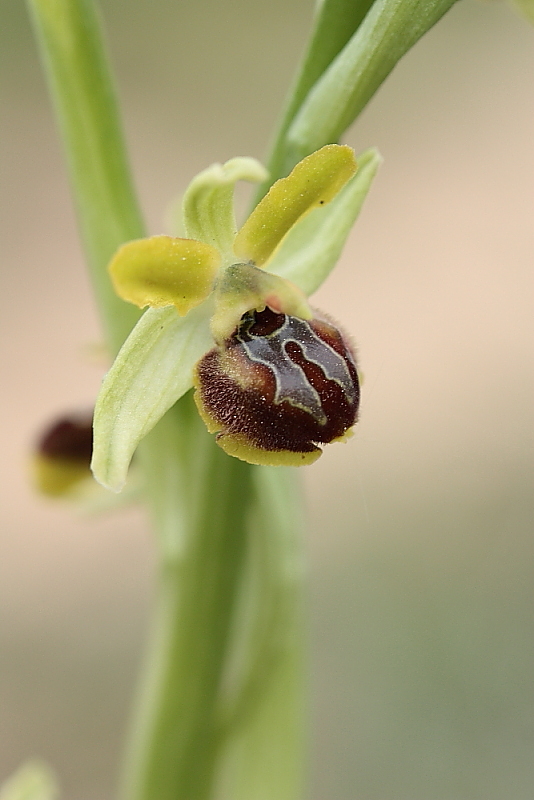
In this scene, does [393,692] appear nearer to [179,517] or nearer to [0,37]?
[179,517]

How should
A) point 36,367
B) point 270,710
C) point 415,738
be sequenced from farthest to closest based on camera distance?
point 36,367
point 415,738
point 270,710

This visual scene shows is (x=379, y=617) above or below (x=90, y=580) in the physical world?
below

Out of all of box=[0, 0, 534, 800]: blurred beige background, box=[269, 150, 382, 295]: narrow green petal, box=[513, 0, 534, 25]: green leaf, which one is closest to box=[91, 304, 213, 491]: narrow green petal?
box=[269, 150, 382, 295]: narrow green petal

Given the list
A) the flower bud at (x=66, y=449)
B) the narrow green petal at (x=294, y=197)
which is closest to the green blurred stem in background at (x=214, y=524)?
the narrow green petal at (x=294, y=197)

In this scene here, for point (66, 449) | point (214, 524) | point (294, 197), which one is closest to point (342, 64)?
point (294, 197)

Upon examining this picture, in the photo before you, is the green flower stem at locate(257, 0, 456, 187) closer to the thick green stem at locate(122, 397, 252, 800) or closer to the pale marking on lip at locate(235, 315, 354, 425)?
the pale marking on lip at locate(235, 315, 354, 425)

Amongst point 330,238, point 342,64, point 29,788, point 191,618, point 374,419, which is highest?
point 374,419

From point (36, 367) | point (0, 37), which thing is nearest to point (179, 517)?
point (36, 367)

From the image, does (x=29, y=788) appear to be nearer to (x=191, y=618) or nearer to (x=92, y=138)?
(x=191, y=618)
